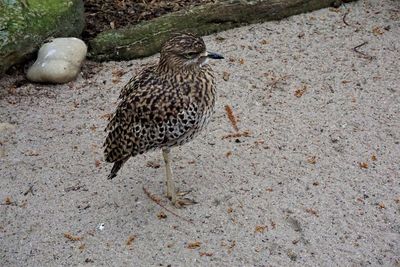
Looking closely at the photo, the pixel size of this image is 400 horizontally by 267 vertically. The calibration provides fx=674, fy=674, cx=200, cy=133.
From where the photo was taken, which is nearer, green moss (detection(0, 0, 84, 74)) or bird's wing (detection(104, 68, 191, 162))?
bird's wing (detection(104, 68, 191, 162))

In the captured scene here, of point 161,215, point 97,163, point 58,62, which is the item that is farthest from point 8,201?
point 58,62

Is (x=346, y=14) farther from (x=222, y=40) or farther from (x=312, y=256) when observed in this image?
(x=312, y=256)

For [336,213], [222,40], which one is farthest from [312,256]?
[222,40]

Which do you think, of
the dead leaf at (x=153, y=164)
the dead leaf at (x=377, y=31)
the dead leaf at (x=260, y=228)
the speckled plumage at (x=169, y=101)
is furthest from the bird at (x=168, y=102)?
the dead leaf at (x=377, y=31)

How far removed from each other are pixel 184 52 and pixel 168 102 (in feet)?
1.14

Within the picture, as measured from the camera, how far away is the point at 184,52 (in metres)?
4.37

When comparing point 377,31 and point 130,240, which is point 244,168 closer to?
point 130,240

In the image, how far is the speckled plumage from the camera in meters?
4.31

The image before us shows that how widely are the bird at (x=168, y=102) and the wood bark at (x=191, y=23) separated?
5.88ft

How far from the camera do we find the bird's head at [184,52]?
4371mm

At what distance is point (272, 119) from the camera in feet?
17.9

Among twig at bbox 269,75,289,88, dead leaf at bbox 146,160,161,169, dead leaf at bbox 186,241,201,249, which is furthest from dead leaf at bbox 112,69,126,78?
dead leaf at bbox 186,241,201,249

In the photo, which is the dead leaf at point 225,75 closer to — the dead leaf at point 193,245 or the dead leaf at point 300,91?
the dead leaf at point 300,91

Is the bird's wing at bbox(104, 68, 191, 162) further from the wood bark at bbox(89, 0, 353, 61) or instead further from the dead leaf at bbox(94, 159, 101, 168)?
the wood bark at bbox(89, 0, 353, 61)
